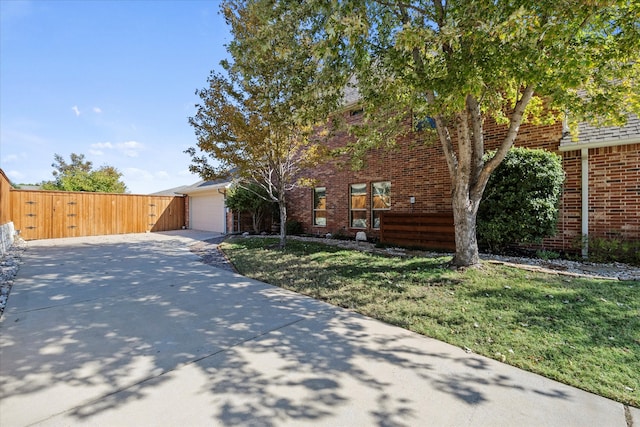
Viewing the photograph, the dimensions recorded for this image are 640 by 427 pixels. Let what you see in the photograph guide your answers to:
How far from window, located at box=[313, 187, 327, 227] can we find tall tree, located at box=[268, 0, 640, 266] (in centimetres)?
695

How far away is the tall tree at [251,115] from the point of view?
21.7 feet

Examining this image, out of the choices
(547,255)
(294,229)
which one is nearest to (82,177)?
(294,229)

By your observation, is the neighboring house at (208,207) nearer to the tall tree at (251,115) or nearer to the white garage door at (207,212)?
the white garage door at (207,212)

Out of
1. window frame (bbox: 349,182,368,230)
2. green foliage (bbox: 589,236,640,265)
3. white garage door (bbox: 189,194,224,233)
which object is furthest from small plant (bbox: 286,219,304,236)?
green foliage (bbox: 589,236,640,265)

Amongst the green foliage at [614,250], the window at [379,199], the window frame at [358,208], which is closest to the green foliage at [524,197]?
the green foliage at [614,250]

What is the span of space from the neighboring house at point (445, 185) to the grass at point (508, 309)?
256 cm

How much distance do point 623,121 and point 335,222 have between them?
8911mm

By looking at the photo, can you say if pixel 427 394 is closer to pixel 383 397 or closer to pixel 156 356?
pixel 383 397

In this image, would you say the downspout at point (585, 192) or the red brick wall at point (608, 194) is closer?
the red brick wall at point (608, 194)

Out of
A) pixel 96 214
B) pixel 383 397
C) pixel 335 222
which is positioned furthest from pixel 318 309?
pixel 96 214

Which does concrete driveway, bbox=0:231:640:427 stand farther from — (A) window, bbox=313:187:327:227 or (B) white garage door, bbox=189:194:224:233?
(B) white garage door, bbox=189:194:224:233

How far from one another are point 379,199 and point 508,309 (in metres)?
7.27

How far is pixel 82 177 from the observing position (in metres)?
22.6

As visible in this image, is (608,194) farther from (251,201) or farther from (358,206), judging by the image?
(251,201)
